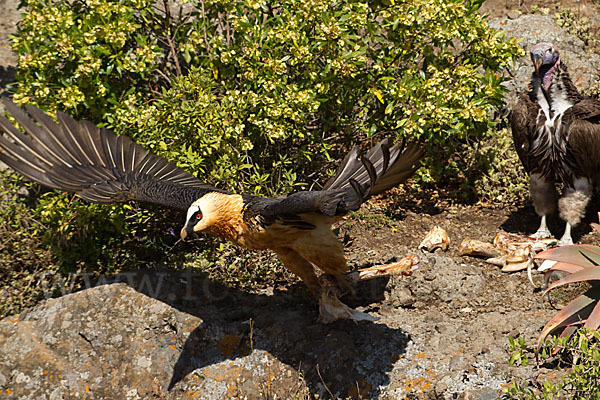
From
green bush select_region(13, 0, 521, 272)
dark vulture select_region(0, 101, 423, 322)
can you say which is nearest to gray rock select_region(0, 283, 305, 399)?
dark vulture select_region(0, 101, 423, 322)

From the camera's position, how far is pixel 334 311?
482cm

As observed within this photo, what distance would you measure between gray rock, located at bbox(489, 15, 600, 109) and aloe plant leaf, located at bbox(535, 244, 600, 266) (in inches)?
152

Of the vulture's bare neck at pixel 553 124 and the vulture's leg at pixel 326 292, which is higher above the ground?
the vulture's bare neck at pixel 553 124

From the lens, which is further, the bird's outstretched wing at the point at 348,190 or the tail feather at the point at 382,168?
the tail feather at the point at 382,168

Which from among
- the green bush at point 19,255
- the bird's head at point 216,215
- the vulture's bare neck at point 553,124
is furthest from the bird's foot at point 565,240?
the green bush at point 19,255

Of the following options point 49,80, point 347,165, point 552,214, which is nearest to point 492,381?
point 347,165

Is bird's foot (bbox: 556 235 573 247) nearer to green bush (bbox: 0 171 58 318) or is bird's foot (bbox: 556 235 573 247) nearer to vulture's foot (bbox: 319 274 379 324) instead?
vulture's foot (bbox: 319 274 379 324)

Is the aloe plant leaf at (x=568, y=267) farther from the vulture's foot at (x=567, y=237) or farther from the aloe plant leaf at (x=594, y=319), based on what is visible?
the vulture's foot at (x=567, y=237)

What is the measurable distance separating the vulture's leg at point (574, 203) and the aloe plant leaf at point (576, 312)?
1.74 m

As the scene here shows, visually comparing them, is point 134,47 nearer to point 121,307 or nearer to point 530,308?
point 121,307

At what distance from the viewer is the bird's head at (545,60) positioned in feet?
18.0

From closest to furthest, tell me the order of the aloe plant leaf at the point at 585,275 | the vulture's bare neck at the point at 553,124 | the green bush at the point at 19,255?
1. the aloe plant leaf at the point at 585,275
2. the vulture's bare neck at the point at 553,124
3. the green bush at the point at 19,255

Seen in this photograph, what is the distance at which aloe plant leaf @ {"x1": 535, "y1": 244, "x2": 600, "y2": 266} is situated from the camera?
406 cm

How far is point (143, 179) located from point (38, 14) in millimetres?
1966
